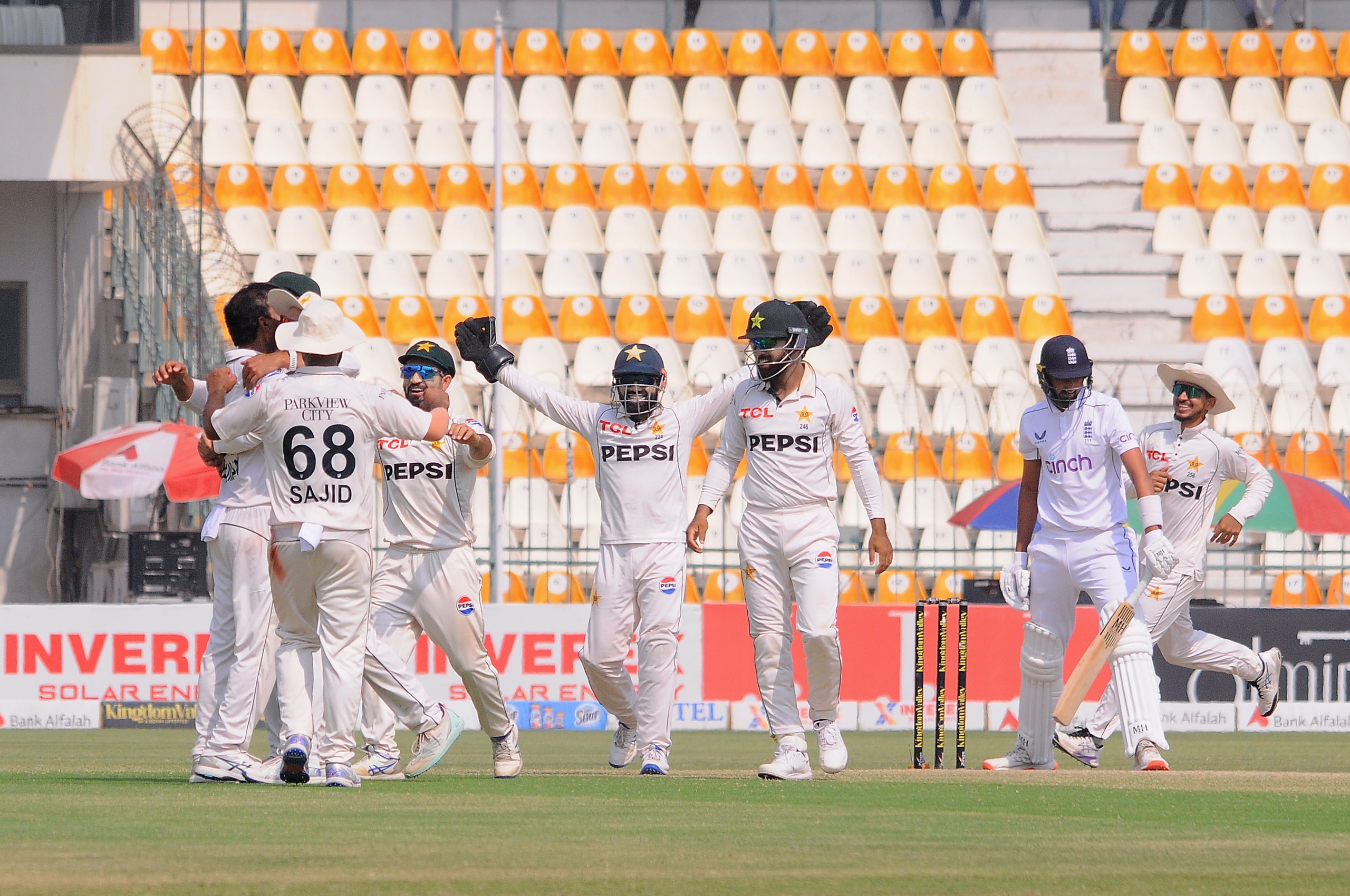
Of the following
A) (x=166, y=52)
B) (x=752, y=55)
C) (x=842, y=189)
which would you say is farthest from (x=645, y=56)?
(x=166, y=52)

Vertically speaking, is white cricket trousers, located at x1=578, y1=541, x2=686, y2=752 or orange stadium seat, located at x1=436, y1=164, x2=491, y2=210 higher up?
orange stadium seat, located at x1=436, y1=164, x2=491, y2=210

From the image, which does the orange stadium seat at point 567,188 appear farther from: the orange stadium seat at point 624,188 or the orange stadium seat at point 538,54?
the orange stadium seat at point 538,54

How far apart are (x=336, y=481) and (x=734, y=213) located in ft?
51.1

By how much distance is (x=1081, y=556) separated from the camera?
958 centimetres

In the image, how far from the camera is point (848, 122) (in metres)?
24.9

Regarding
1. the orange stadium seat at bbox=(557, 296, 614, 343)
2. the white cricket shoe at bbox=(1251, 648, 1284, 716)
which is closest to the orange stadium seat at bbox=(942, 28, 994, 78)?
the orange stadium seat at bbox=(557, 296, 614, 343)

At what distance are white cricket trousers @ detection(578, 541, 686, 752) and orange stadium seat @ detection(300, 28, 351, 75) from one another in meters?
17.0

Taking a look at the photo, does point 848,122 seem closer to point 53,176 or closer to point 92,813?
point 53,176

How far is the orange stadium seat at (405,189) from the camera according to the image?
23453mm

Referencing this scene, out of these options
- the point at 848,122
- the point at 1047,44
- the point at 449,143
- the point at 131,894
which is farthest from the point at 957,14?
the point at 131,894

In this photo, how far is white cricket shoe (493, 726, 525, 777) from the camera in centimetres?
905

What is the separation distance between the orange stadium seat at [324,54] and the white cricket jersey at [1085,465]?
17327 mm

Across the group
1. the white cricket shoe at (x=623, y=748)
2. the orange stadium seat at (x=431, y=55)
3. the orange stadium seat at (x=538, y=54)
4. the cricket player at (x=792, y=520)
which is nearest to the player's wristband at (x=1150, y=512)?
the cricket player at (x=792, y=520)

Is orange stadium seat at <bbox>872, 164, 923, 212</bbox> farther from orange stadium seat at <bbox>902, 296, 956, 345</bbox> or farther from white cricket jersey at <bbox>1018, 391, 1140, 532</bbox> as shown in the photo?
white cricket jersey at <bbox>1018, 391, 1140, 532</bbox>
